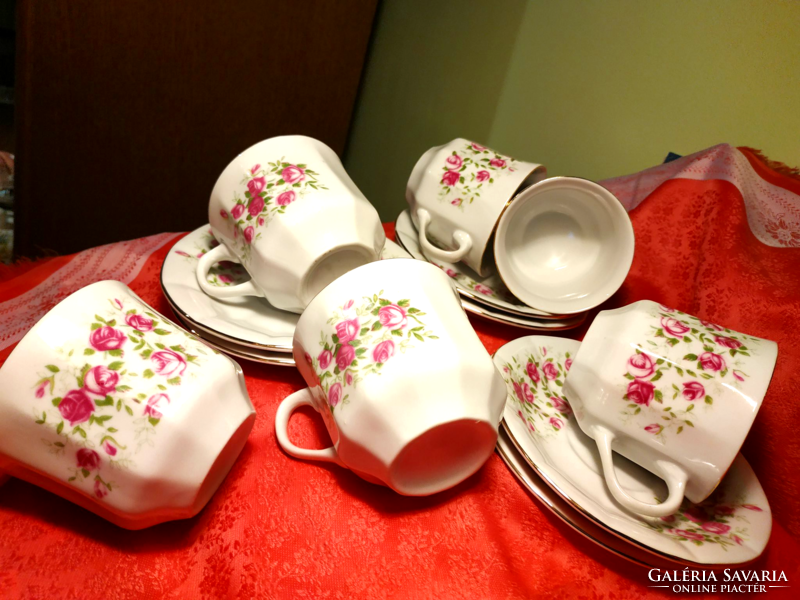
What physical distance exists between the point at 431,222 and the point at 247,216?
32 centimetres

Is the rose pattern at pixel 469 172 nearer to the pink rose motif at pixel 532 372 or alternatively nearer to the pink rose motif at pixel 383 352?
the pink rose motif at pixel 532 372

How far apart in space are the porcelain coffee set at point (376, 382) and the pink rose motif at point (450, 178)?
0.29 feet

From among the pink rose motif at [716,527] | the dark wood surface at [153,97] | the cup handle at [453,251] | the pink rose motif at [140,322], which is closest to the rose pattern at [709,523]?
the pink rose motif at [716,527]

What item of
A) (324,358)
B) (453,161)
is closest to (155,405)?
(324,358)

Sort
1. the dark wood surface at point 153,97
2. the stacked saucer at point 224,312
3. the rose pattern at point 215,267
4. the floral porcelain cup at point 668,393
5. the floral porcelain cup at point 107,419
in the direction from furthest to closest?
1. the dark wood surface at point 153,97
2. the rose pattern at point 215,267
3. the stacked saucer at point 224,312
4. the floral porcelain cup at point 668,393
5. the floral porcelain cup at point 107,419

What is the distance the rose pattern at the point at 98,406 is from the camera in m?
0.42

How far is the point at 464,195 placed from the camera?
819 millimetres

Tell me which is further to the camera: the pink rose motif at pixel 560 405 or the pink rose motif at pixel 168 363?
the pink rose motif at pixel 560 405

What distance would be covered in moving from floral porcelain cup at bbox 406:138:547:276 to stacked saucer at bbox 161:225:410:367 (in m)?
0.09

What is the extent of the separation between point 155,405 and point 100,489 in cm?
8

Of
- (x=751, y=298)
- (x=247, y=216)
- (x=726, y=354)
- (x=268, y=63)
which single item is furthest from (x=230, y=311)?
(x=268, y=63)

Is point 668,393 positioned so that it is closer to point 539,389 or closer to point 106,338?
point 539,389

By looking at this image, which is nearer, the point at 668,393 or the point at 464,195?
the point at 668,393

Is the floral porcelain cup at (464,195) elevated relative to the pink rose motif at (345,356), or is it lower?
elevated
